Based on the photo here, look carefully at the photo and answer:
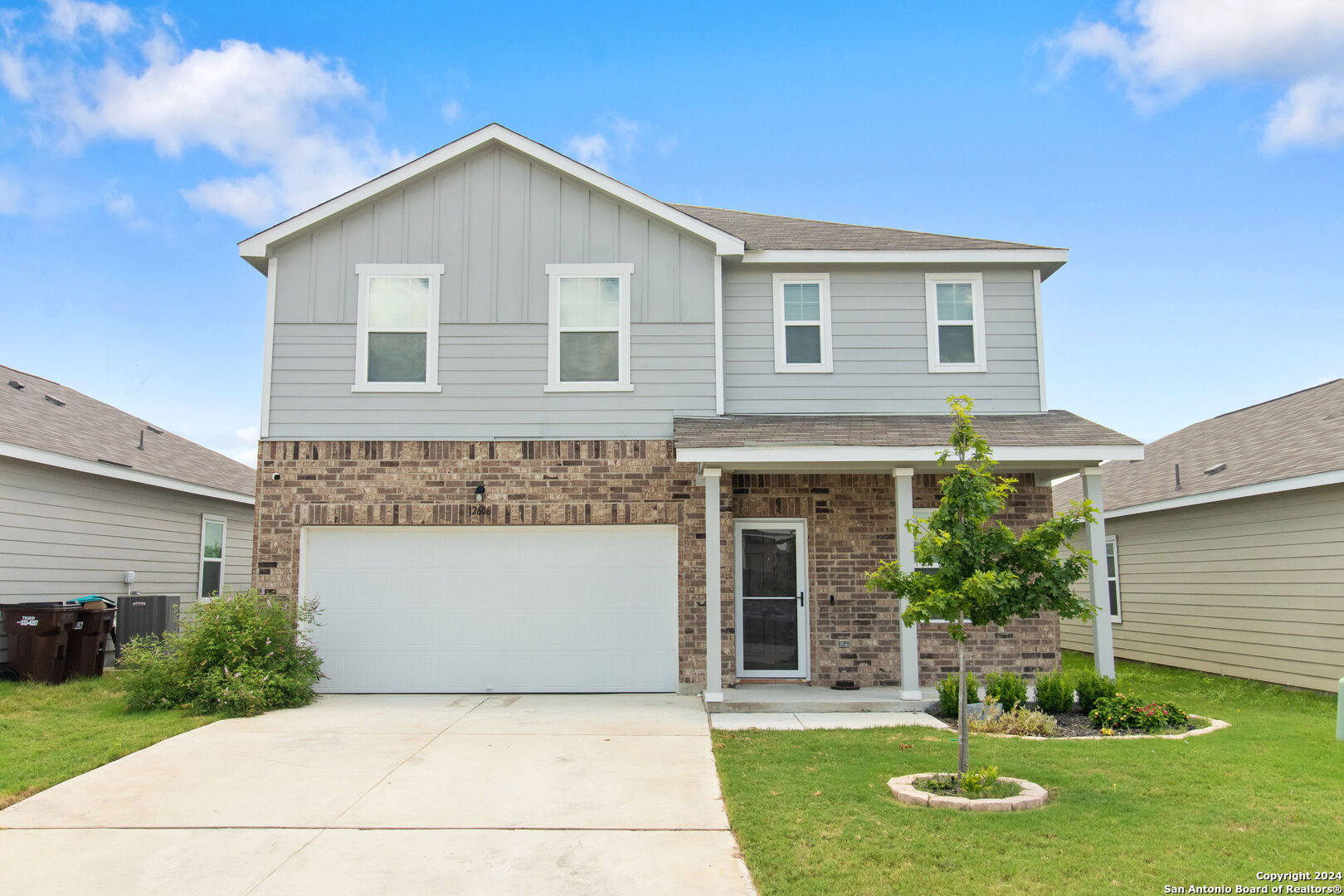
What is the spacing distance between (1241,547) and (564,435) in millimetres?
9492

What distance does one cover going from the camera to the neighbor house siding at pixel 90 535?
39.7ft

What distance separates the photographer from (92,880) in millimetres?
5031

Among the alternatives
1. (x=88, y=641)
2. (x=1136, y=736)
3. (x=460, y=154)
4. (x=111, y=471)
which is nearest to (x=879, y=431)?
(x=1136, y=736)

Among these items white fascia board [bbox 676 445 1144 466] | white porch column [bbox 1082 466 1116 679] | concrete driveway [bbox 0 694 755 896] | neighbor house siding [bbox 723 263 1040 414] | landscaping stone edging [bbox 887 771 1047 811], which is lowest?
concrete driveway [bbox 0 694 755 896]

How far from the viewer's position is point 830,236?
1274 centimetres

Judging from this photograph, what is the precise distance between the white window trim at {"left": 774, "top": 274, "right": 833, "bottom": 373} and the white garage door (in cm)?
260

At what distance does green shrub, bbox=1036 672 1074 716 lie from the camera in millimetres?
9586

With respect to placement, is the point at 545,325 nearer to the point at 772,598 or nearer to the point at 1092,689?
the point at 772,598

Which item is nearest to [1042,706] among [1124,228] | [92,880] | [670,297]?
[670,297]

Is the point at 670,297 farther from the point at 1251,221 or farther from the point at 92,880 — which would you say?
the point at 1251,221

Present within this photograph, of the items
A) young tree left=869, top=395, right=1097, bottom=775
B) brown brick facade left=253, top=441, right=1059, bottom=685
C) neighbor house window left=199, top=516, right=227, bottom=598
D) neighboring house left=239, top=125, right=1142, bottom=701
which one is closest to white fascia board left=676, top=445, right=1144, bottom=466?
neighboring house left=239, top=125, right=1142, bottom=701

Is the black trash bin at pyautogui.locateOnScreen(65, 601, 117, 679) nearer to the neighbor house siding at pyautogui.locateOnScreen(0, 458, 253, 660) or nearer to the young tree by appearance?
the neighbor house siding at pyautogui.locateOnScreen(0, 458, 253, 660)

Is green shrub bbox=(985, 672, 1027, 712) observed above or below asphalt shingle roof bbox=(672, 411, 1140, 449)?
below

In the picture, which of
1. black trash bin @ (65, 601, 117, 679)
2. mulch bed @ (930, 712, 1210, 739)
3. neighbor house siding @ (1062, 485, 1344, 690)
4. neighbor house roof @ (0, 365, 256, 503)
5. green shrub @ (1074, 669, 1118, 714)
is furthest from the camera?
neighbor house roof @ (0, 365, 256, 503)
